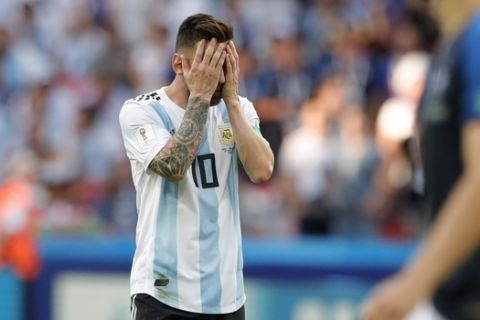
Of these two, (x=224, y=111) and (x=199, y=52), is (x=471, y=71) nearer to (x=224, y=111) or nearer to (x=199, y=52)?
(x=199, y=52)

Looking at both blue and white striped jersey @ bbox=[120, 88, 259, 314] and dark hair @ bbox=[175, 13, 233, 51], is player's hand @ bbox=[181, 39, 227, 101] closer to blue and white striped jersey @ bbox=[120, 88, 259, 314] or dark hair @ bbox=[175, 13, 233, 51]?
dark hair @ bbox=[175, 13, 233, 51]

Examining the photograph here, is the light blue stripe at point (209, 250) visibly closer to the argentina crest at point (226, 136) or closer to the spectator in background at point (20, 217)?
the argentina crest at point (226, 136)

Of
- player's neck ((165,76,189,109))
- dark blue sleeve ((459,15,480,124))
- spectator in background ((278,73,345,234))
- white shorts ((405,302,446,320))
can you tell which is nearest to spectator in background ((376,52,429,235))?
spectator in background ((278,73,345,234))

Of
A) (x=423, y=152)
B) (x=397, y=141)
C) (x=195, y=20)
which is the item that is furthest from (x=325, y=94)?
(x=423, y=152)

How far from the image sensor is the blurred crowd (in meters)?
11.7

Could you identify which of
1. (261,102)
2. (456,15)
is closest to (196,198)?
(456,15)

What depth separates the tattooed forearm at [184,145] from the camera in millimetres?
5422

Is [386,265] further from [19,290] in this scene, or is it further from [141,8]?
[141,8]

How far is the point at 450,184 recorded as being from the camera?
341 centimetres

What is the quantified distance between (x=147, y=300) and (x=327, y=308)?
388cm

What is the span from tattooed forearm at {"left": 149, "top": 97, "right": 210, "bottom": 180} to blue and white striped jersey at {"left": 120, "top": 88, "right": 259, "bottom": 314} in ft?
0.31

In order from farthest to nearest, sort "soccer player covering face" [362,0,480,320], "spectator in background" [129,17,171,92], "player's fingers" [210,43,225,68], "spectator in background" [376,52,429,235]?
"spectator in background" [129,17,171,92] → "spectator in background" [376,52,429,235] → "player's fingers" [210,43,225,68] → "soccer player covering face" [362,0,480,320]

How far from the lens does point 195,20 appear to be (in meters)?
5.56

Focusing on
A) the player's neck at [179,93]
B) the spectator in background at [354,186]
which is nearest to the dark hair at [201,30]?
the player's neck at [179,93]
